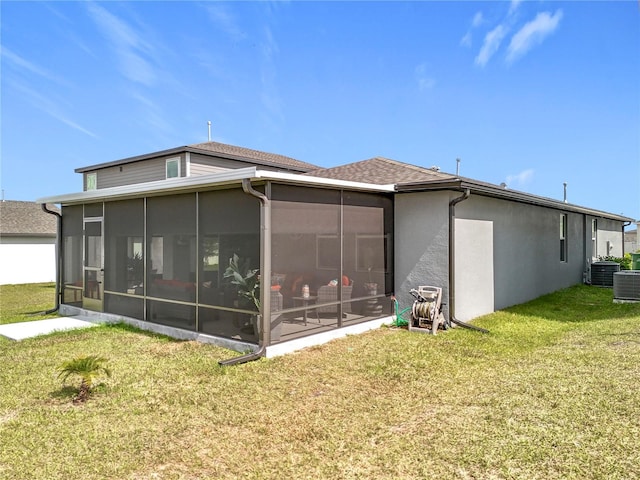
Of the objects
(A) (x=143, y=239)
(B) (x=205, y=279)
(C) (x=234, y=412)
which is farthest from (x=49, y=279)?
(C) (x=234, y=412)

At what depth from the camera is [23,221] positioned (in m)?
22.1

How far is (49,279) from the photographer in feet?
71.9

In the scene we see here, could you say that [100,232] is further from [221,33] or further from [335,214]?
[221,33]

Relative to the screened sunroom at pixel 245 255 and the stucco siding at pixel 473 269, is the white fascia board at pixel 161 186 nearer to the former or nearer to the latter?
the screened sunroom at pixel 245 255

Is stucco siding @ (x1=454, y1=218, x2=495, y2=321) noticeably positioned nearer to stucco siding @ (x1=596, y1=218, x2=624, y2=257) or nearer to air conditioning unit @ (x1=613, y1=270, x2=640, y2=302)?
air conditioning unit @ (x1=613, y1=270, x2=640, y2=302)

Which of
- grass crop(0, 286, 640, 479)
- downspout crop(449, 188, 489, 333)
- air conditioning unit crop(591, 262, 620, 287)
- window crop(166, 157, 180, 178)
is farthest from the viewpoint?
window crop(166, 157, 180, 178)

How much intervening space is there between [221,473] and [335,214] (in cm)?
483

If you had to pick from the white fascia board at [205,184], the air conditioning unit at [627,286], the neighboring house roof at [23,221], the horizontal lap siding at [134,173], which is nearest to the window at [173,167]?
the horizontal lap siding at [134,173]

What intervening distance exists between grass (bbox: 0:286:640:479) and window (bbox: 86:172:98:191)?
44.5ft

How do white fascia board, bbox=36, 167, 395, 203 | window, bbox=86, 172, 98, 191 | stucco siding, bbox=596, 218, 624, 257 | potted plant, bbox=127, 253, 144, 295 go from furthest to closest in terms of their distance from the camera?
1. window, bbox=86, 172, 98, 191
2. stucco siding, bbox=596, 218, 624, 257
3. potted plant, bbox=127, 253, 144, 295
4. white fascia board, bbox=36, 167, 395, 203

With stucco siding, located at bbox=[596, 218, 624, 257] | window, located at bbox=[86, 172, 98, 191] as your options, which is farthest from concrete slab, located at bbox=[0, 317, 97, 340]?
stucco siding, located at bbox=[596, 218, 624, 257]

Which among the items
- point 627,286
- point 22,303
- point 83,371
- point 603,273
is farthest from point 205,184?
point 603,273

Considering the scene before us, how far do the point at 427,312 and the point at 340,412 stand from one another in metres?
3.89

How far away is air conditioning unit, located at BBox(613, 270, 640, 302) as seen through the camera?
10391 millimetres
